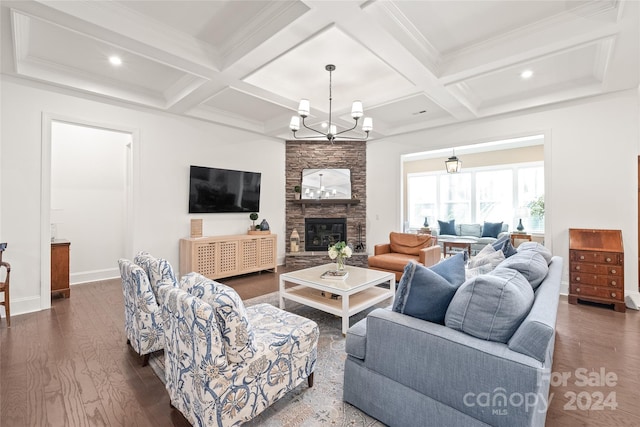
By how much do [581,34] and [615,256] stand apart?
263 centimetres

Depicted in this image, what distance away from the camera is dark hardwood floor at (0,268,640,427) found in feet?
5.70

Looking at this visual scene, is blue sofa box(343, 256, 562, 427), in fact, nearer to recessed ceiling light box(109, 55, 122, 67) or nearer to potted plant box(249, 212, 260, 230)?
recessed ceiling light box(109, 55, 122, 67)

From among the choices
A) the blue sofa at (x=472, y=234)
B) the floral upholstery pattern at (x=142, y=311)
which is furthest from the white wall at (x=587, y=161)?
the floral upholstery pattern at (x=142, y=311)

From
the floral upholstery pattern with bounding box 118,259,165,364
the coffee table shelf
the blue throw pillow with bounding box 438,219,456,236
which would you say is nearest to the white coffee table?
the coffee table shelf

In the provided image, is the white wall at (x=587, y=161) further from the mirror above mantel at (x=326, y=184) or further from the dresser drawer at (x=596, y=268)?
the mirror above mantel at (x=326, y=184)

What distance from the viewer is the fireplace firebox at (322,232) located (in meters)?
6.38

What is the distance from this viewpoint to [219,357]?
1.40 meters

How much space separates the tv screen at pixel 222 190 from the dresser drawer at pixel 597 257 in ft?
16.9

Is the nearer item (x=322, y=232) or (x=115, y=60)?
(x=115, y=60)

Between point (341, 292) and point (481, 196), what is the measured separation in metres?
6.76

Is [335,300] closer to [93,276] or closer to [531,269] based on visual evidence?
[531,269]

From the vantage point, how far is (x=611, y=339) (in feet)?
8.96

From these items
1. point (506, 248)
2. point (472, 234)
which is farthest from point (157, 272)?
point (472, 234)

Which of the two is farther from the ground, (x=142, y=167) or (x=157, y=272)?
(x=142, y=167)
